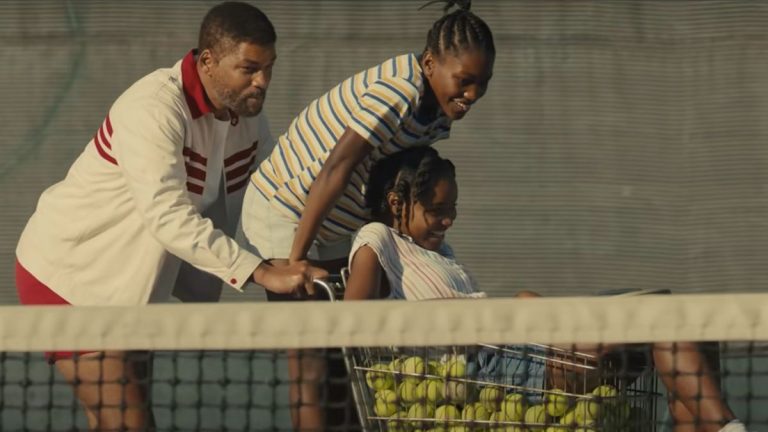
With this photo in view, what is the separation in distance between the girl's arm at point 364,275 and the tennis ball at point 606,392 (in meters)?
0.54

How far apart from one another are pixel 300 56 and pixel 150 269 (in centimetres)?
344

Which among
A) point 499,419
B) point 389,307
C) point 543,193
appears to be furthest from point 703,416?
point 543,193

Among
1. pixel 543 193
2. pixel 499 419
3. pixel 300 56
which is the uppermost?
pixel 300 56

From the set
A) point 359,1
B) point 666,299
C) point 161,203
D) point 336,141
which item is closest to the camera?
point 666,299

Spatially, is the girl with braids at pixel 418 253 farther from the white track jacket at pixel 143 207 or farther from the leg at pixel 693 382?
the white track jacket at pixel 143 207

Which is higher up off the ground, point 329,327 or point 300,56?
point 300,56

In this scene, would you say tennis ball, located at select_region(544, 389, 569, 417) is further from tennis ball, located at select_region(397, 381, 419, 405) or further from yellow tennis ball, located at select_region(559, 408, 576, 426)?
tennis ball, located at select_region(397, 381, 419, 405)

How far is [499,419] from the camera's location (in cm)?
338

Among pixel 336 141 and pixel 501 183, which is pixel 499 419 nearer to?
pixel 336 141

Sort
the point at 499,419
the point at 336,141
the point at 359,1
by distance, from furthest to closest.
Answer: the point at 359,1 → the point at 336,141 → the point at 499,419

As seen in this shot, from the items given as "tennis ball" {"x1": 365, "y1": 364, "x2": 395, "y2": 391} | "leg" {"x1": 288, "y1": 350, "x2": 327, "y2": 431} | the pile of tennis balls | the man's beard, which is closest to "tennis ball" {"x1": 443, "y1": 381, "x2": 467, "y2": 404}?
the pile of tennis balls

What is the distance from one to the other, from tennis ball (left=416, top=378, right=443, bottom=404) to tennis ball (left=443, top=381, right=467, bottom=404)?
14mm

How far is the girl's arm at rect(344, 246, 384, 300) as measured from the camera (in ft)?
12.3

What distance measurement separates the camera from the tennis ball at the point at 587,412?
3.38 m
